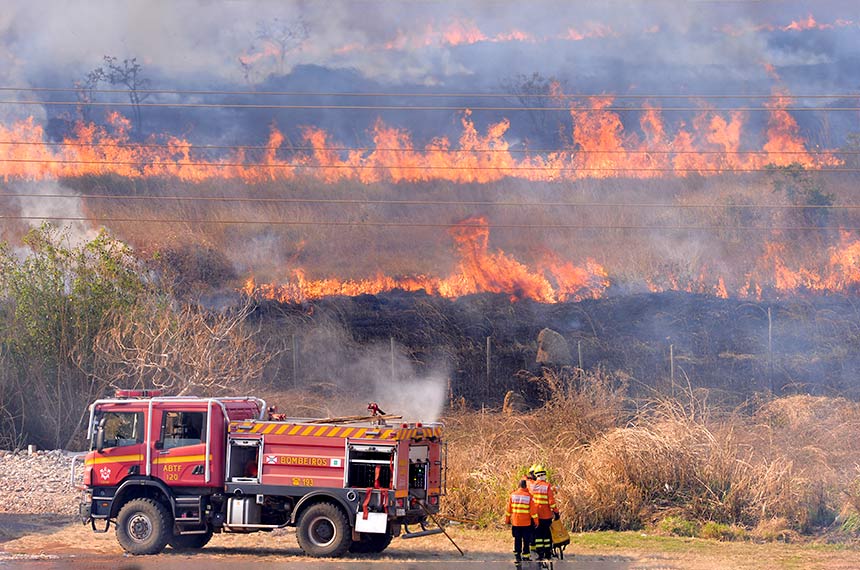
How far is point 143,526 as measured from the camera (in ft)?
58.3

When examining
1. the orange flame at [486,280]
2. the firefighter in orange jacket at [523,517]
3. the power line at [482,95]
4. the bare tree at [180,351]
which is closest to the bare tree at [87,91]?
the power line at [482,95]

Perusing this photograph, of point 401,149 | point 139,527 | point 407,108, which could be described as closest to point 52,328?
point 139,527

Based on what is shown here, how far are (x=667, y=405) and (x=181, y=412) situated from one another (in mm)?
10134

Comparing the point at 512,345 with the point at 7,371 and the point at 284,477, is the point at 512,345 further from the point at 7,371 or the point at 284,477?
the point at 284,477

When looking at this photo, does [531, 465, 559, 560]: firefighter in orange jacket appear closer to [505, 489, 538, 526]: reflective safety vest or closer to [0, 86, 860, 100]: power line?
[505, 489, 538, 526]: reflective safety vest

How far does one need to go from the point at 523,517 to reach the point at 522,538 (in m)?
0.41

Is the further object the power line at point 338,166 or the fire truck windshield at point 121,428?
the power line at point 338,166

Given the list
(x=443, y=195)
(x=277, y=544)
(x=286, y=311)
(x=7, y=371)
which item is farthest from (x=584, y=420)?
(x=443, y=195)

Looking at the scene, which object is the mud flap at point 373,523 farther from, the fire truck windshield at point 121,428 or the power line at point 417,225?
the power line at point 417,225

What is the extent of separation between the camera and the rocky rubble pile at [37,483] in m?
23.0

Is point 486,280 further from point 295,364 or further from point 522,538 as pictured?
point 522,538

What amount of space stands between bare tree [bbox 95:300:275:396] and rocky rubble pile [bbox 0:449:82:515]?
380 centimetres

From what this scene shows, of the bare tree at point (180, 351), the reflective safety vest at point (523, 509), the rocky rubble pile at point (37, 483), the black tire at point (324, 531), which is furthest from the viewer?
the bare tree at point (180, 351)

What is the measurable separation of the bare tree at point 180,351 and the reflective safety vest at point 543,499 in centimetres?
1586
